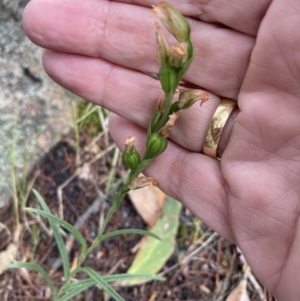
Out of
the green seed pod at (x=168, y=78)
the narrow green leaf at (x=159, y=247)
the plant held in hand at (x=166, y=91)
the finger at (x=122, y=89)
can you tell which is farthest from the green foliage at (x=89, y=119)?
the green seed pod at (x=168, y=78)

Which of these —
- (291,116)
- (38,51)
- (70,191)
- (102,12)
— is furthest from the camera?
(70,191)

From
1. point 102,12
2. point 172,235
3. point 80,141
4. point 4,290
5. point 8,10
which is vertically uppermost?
point 102,12

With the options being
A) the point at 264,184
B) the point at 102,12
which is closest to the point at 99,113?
the point at 102,12

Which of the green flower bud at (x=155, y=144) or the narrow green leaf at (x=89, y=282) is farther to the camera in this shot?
the narrow green leaf at (x=89, y=282)

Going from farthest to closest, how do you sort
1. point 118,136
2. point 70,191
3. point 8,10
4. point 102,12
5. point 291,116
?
point 70,191
point 8,10
point 118,136
point 102,12
point 291,116

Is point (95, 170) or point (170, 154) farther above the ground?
point (170, 154)

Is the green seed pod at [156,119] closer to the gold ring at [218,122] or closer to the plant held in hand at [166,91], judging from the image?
the plant held in hand at [166,91]

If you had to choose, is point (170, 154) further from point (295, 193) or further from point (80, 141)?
point (80, 141)
